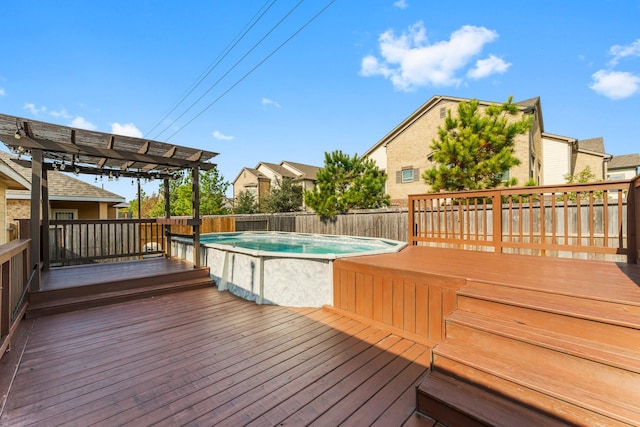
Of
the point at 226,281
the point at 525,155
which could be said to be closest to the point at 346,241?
the point at 226,281

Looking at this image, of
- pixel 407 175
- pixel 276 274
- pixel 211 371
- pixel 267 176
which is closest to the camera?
pixel 211 371

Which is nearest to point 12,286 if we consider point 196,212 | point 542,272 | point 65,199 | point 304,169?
point 196,212

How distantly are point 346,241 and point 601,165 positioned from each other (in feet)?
52.6

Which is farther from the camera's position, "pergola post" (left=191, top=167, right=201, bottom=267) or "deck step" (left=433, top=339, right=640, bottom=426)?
"pergola post" (left=191, top=167, right=201, bottom=267)

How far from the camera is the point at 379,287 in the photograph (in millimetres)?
3131

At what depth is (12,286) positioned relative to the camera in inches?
113

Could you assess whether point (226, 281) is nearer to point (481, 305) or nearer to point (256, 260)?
point (256, 260)

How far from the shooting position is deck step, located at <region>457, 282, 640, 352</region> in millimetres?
1654

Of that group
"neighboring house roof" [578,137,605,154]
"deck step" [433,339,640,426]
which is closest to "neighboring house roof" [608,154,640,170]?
"neighboring house roof" [578,137,605,154]

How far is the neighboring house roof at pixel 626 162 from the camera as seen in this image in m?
19.1

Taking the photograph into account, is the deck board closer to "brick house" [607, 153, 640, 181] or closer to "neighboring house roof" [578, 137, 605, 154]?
"neighboring house roof" [578, 137, 605, 154]

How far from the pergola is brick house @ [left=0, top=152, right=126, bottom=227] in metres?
4.59

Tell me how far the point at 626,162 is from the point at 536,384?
27.8 metres

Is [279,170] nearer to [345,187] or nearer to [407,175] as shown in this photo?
[407,175]
